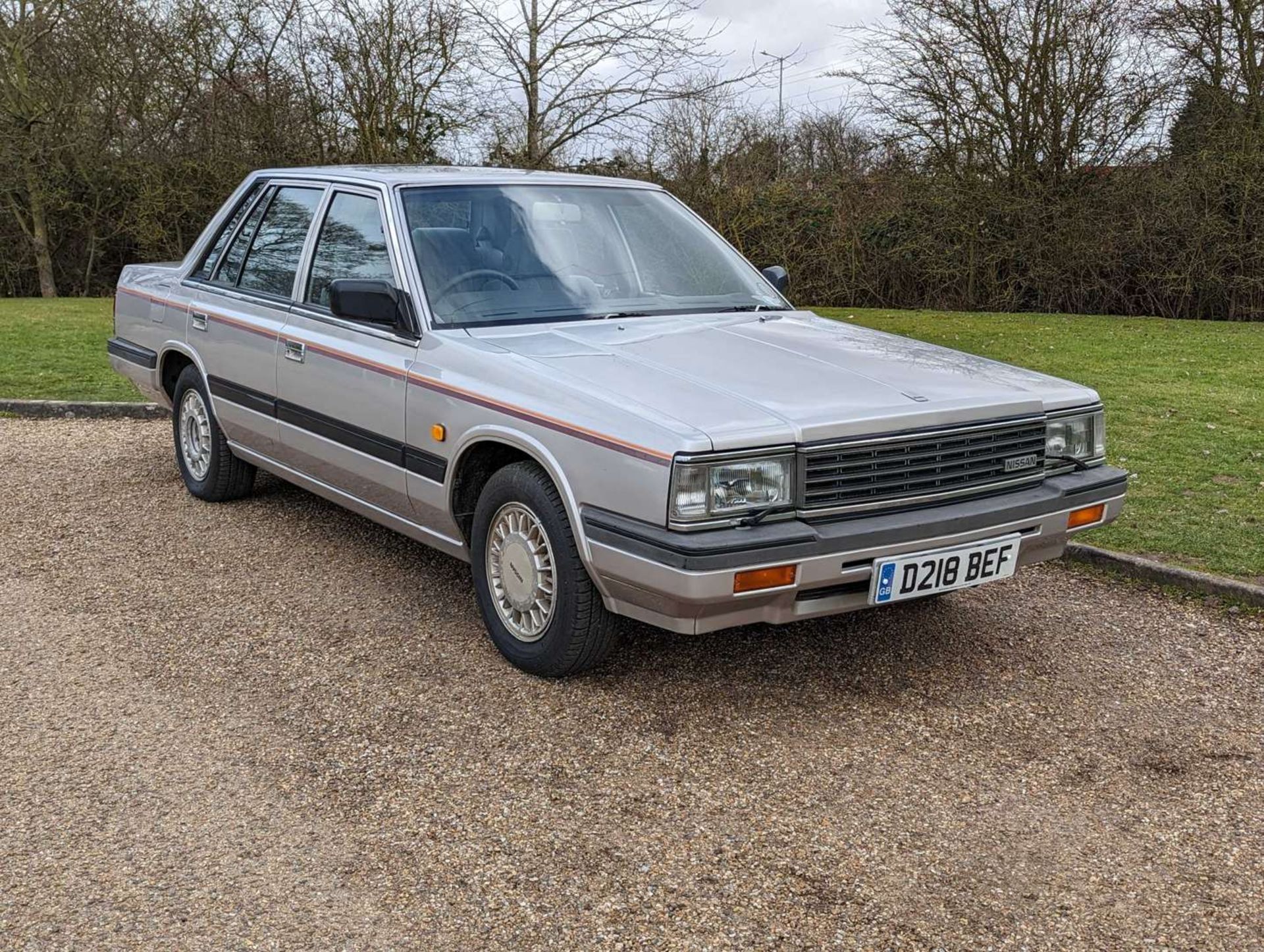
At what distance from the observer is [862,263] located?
19844 millimetres

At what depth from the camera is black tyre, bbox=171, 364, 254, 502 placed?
6594mm

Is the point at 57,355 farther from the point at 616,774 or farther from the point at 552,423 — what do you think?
the point at 616,774

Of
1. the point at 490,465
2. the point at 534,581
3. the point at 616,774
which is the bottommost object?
the point at 616,774

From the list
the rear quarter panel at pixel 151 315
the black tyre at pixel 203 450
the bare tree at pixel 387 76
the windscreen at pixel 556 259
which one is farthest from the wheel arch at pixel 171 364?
the bare tree at pixel 387 76

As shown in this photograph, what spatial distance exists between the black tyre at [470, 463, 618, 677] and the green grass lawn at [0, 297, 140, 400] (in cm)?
644

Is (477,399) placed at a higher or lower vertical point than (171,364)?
higher

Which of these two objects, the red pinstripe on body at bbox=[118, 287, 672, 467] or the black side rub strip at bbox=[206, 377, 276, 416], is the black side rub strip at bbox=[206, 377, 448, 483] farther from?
the red pinstripe on body at bbox=[118, 287, 672, 467]

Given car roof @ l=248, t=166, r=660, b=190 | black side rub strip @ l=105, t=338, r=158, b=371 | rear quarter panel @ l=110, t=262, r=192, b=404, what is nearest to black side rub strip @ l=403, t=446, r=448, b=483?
car roof @ l=248, t=166, r=660, b=190

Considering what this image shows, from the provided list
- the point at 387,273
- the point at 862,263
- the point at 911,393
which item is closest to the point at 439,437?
the point at 387,273

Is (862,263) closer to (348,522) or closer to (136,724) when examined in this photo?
(348,522)

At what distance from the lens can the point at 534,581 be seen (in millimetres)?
4293

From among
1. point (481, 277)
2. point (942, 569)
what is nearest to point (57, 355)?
point (481, 277)

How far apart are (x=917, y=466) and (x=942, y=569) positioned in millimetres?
352

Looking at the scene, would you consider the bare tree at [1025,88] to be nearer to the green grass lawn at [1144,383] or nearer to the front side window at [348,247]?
the green grass lawn at [1144,383]
